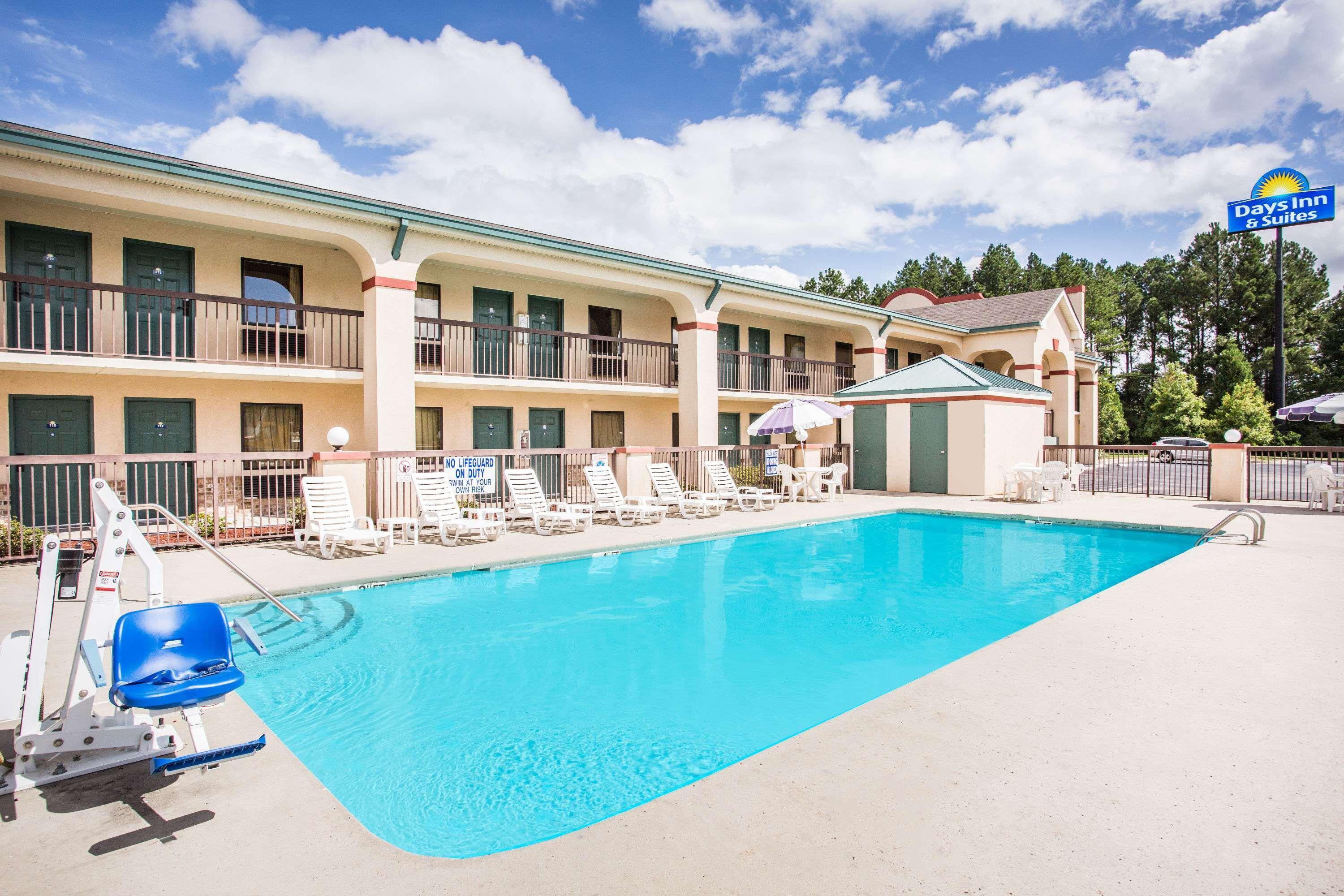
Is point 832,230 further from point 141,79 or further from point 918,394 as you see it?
point 141,79

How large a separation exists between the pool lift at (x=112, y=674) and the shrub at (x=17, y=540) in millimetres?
7938

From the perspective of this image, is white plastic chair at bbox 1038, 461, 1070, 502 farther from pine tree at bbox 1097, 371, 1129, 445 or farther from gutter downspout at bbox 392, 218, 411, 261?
pine tree at bbox 1097, 371, 1129, 445

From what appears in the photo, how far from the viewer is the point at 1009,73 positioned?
16797 millimetres

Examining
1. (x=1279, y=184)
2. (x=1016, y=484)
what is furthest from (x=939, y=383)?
(x=1279, y=184)

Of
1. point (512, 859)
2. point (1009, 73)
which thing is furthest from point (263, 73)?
point (512, 859)

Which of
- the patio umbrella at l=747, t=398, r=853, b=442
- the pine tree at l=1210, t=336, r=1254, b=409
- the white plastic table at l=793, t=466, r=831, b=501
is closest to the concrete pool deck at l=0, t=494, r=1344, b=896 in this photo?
the patio umbrella at l=747, t=398, r=853, b=442

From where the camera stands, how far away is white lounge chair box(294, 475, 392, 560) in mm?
10031

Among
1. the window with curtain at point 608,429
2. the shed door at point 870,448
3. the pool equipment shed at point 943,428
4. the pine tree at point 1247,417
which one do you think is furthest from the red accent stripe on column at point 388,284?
the pine tree at point 1247,417

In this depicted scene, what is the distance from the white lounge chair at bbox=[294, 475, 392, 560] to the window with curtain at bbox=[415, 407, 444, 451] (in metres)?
5.65

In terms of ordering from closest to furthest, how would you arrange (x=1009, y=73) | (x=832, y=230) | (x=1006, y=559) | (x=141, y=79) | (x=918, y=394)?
(x=1006, y=559), (x=141, y=79), (x=1009, y=73), (x=918, y=394), (x=832, y=230)

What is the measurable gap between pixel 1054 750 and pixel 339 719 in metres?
4.50

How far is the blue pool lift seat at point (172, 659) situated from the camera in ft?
10.6

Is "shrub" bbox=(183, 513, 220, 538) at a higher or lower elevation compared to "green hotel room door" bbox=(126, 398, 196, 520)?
lower

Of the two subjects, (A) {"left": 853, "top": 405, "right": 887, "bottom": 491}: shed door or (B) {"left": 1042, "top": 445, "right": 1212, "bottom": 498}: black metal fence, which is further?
(A) {"left": 853, "top": 405, "right": 887, "bottom": 491}: shed door
